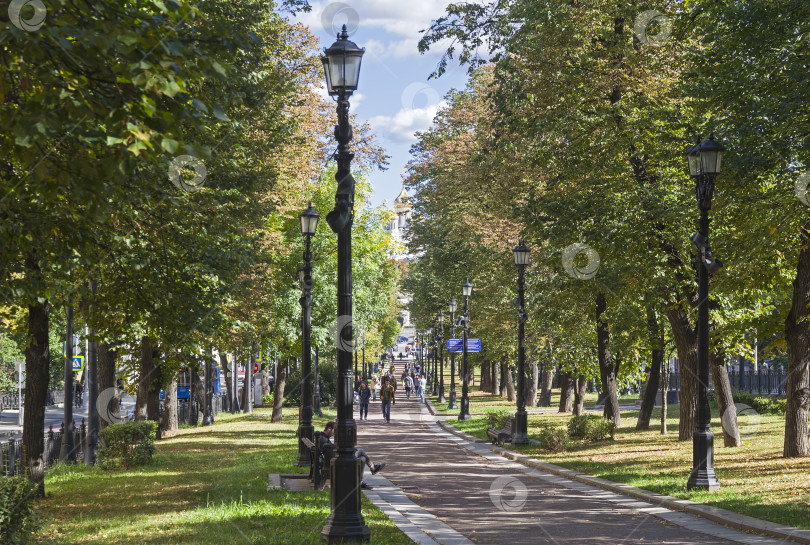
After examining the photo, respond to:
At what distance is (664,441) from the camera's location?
78.8ft

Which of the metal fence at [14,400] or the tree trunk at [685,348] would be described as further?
the metal fence at [14,400]

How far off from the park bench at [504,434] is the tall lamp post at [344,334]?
54.0ft

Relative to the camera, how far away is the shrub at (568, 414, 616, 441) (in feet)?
80.7

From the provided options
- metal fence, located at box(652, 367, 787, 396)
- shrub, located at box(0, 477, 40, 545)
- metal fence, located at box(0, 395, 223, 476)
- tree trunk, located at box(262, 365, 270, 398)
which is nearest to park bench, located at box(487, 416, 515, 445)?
metal fence, located at box(0, 395, 223, 476)

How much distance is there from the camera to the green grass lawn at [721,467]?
13054 mm

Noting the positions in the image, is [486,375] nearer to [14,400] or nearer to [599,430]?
[14,400]

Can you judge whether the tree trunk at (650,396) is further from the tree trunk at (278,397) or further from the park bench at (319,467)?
the tree trunk at (278,397)

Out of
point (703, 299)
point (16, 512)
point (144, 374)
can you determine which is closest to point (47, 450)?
point (144, 374)

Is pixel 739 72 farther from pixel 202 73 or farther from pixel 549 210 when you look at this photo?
pixel 202 73

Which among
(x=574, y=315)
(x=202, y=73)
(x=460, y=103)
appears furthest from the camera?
(x=460, y=103)

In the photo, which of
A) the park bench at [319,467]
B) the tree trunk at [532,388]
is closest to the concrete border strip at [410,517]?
the park bench at [319,467]

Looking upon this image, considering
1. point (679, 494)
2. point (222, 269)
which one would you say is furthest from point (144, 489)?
point (679, 494)

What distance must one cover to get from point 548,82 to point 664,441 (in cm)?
1001

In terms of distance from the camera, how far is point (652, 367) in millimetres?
30125
